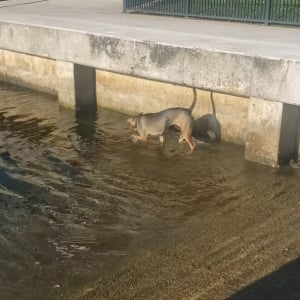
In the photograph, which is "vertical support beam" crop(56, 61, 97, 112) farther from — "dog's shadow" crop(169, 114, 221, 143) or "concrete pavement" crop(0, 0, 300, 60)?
"dog's shadow" crop(169, 114, 221, 143)

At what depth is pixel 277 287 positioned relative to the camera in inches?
208

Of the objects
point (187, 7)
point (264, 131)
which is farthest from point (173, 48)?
point (187, 7)

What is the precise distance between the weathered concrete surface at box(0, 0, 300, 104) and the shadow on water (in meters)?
2.87

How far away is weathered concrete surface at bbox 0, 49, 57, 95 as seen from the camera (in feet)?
42.3

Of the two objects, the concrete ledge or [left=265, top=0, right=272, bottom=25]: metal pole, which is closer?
the concrete ledge

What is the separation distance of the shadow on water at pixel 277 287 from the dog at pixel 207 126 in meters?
4.34

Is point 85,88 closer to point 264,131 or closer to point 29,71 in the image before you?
point 29,71

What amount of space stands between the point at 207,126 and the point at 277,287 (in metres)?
4.85

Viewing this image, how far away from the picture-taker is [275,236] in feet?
20.6

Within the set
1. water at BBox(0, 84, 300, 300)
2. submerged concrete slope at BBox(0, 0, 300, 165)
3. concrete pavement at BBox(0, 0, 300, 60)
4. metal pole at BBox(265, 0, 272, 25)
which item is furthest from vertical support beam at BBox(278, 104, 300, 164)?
metal pole at BBox(265, 0, 272, 25)

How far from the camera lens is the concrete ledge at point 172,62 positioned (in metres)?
7.81

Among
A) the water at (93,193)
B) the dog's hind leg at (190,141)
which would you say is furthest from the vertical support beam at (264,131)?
the dog's hind leg at (190,141)

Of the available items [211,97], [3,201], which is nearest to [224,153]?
[211,97]

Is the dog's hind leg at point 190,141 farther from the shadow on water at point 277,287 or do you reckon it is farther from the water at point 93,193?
the shadow on water at point 277,287
